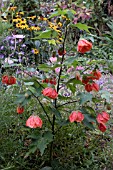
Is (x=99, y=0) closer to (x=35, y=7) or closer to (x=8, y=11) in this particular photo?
(x=35, y=7)

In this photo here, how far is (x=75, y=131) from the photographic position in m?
2.13

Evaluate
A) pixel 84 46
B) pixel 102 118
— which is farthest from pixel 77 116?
pixel 84 46

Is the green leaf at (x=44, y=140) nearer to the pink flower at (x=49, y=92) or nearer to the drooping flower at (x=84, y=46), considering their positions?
the pink flower at (x=49, y=92)

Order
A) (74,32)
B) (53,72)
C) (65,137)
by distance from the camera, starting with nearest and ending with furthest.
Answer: (53,72) → (65,137) → (74,32)

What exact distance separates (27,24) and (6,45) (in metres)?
0.74

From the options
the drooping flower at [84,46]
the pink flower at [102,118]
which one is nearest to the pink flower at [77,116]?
the pink flower at [102,118]

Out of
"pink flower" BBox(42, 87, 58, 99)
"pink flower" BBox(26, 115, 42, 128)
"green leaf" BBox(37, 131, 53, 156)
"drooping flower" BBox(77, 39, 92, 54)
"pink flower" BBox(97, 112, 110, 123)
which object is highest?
"drooping flower" BBox(77, 39, 92, 54)

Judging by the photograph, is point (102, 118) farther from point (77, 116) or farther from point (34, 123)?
point (34, 123)

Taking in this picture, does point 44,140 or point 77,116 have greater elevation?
point 77,116

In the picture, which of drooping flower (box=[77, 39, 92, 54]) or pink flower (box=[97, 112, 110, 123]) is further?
pink flower (box=[97, 112, 110, 123])

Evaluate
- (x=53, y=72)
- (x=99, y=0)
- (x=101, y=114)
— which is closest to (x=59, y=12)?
(x=53, y=72)

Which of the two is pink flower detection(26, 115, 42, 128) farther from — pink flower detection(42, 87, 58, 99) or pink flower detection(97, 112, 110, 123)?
pink flower detection(97, 112, 110, 123)

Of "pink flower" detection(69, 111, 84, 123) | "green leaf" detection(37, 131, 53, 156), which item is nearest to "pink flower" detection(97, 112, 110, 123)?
"pink flower" detection(69, 111, 84, 123)

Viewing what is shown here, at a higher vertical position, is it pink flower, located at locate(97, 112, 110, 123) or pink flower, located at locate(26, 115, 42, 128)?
pink flower, located at locate(26, 115, 42, 128)
